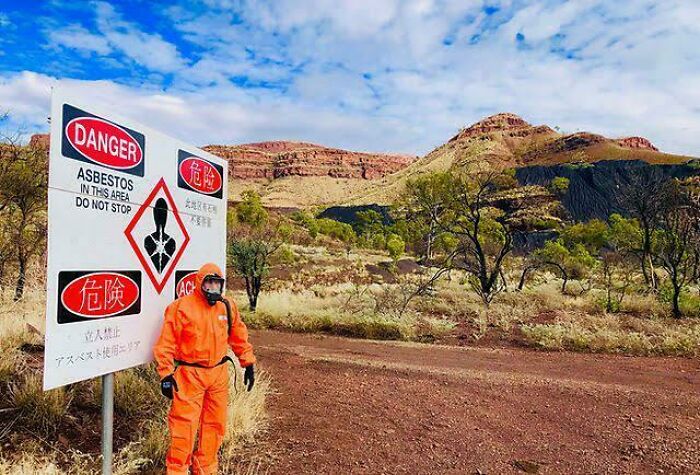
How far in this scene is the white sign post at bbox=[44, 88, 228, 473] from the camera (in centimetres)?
284

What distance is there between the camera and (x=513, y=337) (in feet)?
36.4

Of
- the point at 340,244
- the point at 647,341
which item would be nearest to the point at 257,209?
the point at 340,244

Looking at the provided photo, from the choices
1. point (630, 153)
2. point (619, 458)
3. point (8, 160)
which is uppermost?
point (630, 153)

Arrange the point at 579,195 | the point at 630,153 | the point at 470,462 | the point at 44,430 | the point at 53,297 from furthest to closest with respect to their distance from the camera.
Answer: the point at 630,153, the point at 579,195, the point at 470,462, the point at 44,430, the point at 53,297

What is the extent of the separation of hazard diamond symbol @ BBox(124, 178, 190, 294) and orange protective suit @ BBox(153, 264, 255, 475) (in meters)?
0.28

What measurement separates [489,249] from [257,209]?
2360 centimetres

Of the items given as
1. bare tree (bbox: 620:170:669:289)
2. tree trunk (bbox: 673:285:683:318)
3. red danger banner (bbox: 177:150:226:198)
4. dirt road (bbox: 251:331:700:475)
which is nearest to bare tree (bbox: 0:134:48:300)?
dirt road (bbox: 251:331:700:475)

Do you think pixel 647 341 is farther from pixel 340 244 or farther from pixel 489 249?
pixel 340 244

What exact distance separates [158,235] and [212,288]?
56cm

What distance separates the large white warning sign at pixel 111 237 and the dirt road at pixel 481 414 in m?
1.84

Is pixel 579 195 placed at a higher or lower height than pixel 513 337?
higher

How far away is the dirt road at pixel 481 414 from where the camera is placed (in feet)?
14.8

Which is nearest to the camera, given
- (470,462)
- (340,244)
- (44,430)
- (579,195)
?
(44,430)

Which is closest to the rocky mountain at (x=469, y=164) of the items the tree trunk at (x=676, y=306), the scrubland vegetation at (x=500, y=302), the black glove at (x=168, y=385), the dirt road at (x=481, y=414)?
the scrubland vegetation at (x=500, y=302)
